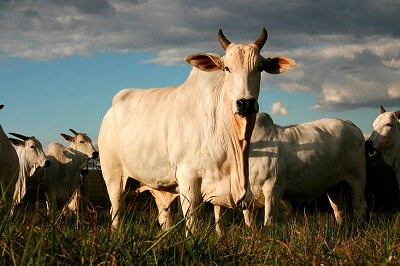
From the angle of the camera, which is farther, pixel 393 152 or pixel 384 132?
pixel 393 152

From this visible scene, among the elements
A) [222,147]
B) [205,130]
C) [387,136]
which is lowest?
[387,136]

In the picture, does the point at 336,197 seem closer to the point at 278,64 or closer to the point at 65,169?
the point at 278,64

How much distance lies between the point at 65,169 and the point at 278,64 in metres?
11.4

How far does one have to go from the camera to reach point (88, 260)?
135 inches

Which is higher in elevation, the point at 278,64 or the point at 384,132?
the point at 278,64

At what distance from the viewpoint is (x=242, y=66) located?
18.3ft

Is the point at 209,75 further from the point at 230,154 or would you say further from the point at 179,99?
the point at 230,154

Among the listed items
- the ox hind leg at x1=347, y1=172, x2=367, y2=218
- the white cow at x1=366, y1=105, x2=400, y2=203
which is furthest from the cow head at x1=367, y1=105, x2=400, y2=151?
the ox hind leg at x1=347, y1=172, x2=367, y2=218

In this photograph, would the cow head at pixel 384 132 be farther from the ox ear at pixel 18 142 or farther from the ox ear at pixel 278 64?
the ox ear at pixel 18 142

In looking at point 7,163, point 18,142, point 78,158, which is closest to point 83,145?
point 78,158

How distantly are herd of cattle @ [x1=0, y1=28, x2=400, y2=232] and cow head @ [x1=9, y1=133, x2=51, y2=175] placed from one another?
5501mm

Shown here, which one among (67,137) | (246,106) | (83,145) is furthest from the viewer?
(67,137)

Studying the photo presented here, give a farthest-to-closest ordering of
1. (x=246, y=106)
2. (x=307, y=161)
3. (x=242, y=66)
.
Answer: (x=307, y=161), (x=242, y=66), (x=246, y=106)

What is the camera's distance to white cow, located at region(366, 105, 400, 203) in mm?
11742
